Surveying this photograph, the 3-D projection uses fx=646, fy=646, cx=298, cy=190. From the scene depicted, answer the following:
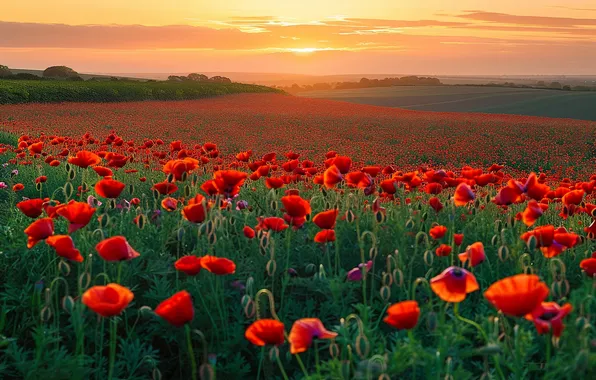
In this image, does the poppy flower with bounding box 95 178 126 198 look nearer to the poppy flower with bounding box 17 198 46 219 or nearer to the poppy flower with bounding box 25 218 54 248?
the poppy flower with bounding box 17 198 46 219

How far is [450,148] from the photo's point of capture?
1619cm

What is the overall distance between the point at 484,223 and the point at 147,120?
58.3 feet

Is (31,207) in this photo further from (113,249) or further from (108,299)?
(108,299)

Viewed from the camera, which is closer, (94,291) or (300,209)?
(94,291)

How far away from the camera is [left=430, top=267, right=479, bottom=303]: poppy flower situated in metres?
2.14

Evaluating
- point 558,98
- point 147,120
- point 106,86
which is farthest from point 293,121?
point 558,98

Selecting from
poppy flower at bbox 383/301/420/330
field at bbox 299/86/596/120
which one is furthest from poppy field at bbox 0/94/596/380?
field at bbox 299/86/596/120

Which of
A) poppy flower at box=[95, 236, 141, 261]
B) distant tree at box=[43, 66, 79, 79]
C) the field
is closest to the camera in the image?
poppy flower at box=[95, 236, 141, 261]

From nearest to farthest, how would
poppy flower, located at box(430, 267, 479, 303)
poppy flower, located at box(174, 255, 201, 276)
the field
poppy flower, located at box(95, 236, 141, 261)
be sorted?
1. poppy flower, located at box(430, 267, 479, 303)
2. poppy flower, located at box(95, 236, 141, 261)
3. poppy flower, located at box(174, 255, 201, 276)
4. the field

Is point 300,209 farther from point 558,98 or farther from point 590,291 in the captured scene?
point 558,98

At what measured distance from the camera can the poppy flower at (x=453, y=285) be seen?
214 cm

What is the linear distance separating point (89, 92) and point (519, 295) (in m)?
35.2

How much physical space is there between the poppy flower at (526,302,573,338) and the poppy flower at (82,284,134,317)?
4.13ft

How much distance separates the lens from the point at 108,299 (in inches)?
83.4
